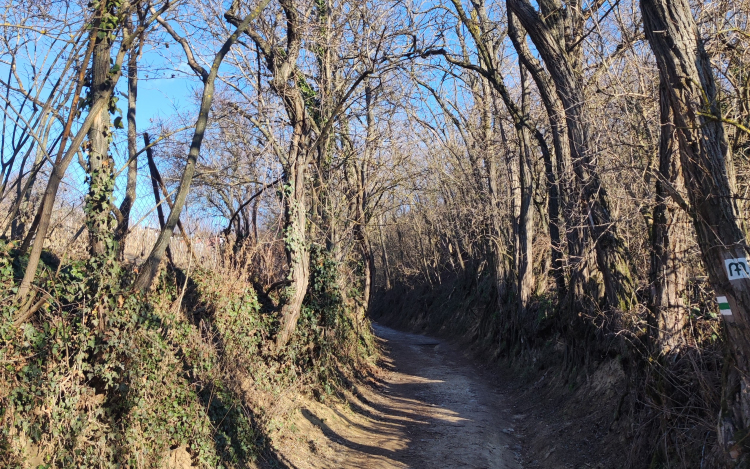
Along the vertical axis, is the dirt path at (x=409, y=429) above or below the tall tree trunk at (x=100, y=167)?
below

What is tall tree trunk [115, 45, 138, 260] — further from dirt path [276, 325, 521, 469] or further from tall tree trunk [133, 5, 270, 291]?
dirt path [276, 325, 521, 469]

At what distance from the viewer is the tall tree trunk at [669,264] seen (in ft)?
21.6

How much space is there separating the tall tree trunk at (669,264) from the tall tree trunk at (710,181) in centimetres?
147

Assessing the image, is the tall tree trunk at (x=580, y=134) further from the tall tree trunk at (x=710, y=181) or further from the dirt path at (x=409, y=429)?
the dirt path at (x=409, y=429)

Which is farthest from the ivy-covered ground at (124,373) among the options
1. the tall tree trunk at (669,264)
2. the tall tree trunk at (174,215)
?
the tall tree trunk at (669,264)

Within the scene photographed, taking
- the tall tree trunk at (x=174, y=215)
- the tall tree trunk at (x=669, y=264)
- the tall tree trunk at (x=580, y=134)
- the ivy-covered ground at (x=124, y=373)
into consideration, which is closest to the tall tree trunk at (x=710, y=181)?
the tall tree trunk at (x=669, y=264)

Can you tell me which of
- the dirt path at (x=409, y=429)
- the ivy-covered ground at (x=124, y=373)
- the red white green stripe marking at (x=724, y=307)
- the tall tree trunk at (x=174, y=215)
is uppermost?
the tall tree trunk at (x=174, y=215)

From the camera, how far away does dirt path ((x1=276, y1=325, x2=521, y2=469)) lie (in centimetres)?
855

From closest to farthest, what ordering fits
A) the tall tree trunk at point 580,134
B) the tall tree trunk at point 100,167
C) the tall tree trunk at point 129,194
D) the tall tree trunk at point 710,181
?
the tall tree trunk at point 710,181, the tall tree trunk at point 100,167, the tall tree trunk at point 129,194, the tall tree trunk at point 580,134

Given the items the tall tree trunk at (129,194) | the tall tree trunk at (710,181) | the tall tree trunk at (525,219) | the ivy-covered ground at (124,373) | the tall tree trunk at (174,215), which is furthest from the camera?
the tall tree trunk at (525,219)

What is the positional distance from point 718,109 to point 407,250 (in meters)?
37.2

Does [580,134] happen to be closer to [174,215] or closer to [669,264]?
[669,264]

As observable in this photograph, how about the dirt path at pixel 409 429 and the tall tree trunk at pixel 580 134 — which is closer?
the tall tree trunk at pixel 580 134

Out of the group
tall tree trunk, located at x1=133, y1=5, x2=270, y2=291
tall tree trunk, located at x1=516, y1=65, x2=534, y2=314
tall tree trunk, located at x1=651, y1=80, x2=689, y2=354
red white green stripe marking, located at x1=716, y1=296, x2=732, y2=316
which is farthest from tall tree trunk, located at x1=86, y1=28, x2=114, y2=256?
tall tree trunk, located at x1=516, y1=65, x2=534, y2=314
